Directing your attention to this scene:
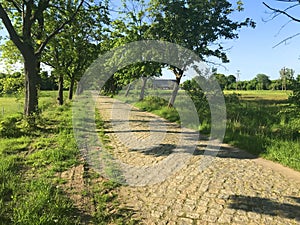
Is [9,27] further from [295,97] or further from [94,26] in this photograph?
[295,97]

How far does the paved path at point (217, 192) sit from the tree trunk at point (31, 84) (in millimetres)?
5456

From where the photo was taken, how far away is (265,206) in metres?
4.05

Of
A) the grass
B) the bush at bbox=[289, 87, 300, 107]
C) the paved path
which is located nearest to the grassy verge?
the paved path

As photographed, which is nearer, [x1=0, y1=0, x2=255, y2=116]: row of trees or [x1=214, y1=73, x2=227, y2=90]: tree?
[x1=0, y1=0, x2=255, y2=116]: row of trees

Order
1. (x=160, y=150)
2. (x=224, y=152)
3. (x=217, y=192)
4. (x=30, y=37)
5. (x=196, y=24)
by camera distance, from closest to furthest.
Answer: (x=217, y=192) → (x=224, y=152) → (x=160, y=150) → (x=30, y=37) → (x=196, y=24)

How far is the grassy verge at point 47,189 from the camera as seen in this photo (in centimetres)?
346

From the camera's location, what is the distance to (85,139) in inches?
336

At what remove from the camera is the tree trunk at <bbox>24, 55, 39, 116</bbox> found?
393 inches

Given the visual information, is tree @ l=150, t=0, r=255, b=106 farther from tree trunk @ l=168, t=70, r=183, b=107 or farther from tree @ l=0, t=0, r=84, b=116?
tree @ l=0, t=0, r=84, b=116

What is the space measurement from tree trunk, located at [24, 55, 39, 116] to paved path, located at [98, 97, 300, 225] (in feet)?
17.9

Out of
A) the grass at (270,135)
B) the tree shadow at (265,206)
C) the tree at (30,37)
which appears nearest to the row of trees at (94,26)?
the tree at (30,37)

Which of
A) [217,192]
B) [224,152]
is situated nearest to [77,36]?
[224,152]

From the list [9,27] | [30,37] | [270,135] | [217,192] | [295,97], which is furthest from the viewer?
[30,37]

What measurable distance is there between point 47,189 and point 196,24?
1209 cm
